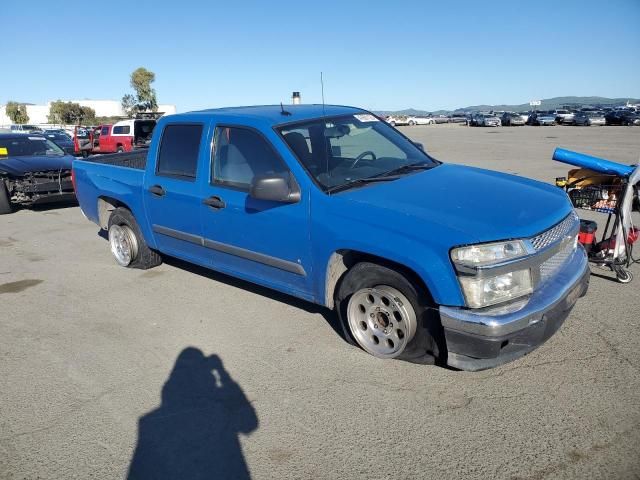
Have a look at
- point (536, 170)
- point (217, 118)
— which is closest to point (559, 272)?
point (217, 118)

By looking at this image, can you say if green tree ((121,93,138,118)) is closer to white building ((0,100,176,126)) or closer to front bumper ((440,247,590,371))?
white building ((0,100,176,126))

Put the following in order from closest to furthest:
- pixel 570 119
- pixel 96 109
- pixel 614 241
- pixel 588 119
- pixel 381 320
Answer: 1. pixel 381 320
2. pixel 614 241
3. pixel 588 119
4. pixel 570 119
5. pixel 96 109

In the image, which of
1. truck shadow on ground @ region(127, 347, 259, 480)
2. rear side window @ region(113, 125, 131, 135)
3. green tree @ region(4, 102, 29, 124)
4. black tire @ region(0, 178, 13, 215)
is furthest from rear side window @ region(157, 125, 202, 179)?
green tree @ region(4, 102, 29, 124)

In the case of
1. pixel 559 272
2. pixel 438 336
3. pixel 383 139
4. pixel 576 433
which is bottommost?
pixel 576 433

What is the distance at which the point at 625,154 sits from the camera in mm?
17219

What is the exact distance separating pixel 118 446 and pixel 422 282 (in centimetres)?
209

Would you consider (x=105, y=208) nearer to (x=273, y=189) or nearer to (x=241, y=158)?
(x=241, y=158)

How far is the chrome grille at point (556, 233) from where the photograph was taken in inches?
126

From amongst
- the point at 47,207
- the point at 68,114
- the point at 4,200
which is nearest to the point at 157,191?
the point at 4,200

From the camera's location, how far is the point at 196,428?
9.83ft

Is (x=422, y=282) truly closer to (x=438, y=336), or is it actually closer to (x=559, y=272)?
(x=438, y=336)

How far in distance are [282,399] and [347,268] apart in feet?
3.58

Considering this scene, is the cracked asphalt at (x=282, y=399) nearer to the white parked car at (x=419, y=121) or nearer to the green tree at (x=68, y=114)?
the white parked car at (x=419, y=121)

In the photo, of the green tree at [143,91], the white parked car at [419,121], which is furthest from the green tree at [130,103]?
the white parked car at [419,121]
